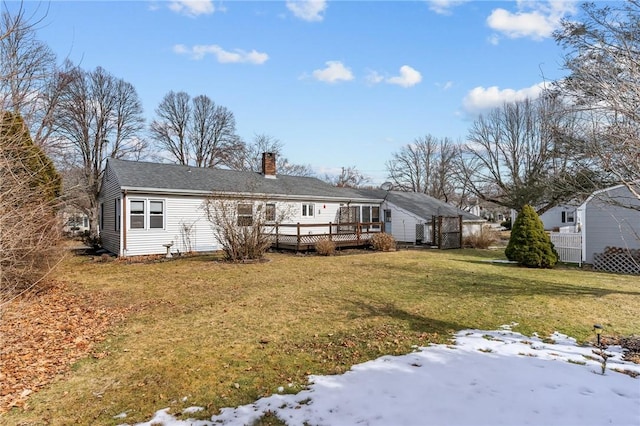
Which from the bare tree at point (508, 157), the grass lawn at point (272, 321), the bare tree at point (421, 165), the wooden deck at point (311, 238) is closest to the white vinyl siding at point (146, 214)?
the grass lawn at point (272, 321)

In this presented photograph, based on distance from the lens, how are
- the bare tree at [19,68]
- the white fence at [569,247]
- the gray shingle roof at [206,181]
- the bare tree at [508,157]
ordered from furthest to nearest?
the bare tree at [508,157] < the gray shingle roof at [206,181] < the white fence at [569,247] < the bare tree at [19,68]

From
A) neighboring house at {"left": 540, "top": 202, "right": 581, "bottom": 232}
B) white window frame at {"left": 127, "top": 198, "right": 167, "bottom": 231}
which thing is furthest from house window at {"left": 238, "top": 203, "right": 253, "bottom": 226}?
neighboring house at {"left": 540, "top": 202, "right": 581, "bottom": 232}

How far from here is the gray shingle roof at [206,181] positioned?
15906 mm

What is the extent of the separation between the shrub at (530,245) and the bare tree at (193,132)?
108 ft

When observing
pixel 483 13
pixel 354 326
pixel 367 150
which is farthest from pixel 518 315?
pixel 367 150

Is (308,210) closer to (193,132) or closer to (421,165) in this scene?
(193,132)

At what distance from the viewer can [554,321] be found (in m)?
5.91

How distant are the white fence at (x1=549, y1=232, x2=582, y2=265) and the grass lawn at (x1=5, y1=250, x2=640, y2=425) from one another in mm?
3476

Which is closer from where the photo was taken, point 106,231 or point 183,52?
point 183,52

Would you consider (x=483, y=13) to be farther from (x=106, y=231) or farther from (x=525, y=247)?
(x=106, y=231)

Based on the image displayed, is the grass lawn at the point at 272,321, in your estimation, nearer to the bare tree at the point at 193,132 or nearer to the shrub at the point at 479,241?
the shrub at the point at 479,241

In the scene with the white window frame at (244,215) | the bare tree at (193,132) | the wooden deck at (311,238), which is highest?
the bare tree at (193,132)

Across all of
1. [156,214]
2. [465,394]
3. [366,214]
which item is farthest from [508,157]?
[465,394]

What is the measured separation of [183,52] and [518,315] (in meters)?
14.1
